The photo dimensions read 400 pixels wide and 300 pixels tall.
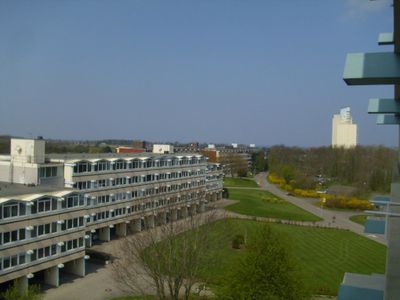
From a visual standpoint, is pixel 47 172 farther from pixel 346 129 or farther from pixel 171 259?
pixel 346 129

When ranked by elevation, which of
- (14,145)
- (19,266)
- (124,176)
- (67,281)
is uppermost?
(14,145)

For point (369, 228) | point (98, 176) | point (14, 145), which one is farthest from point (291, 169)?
point (369, 228)

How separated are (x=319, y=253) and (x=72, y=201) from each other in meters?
18.8

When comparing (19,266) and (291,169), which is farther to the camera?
(291,169)

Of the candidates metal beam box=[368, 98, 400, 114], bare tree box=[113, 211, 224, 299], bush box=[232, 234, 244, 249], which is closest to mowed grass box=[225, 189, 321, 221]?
bush box=[232, 234, 244, 249]

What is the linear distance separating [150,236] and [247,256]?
23.8ft

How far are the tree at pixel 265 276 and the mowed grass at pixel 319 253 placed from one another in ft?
11.8

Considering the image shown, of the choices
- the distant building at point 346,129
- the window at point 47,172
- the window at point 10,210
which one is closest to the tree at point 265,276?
the window at point 10,210

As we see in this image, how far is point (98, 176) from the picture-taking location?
3303 cm

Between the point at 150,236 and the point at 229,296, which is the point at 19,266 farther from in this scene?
the point at 229,296

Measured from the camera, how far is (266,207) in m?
53.2

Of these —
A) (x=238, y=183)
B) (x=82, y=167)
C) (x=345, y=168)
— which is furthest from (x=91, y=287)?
(x=345, y=168)

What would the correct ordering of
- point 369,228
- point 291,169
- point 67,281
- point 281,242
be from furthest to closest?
point 291,169 → point 67,281 → point 281,242 → point 369,228

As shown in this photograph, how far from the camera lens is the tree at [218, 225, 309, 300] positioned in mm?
16016
